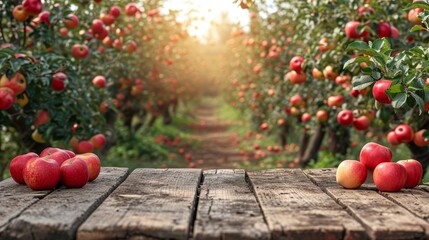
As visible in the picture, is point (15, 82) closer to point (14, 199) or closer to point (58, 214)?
point (14, 199)

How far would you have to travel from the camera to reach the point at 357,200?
2.25m

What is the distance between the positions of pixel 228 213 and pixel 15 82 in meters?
2.84

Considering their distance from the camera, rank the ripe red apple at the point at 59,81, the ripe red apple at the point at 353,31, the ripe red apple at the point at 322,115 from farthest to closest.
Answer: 1. the ripe red apple at the point at 322,115
2. the ripe red apple at the point at 59,81
3. the ripe red apple at the point at 353,31

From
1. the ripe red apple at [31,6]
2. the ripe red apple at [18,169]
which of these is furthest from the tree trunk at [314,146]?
the ripe red apple at [18,169]

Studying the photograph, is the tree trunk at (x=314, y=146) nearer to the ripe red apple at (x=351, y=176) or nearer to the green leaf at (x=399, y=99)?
the green leaf at (x=399, y=99)

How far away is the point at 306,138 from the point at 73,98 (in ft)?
19.9

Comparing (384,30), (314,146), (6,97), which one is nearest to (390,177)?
(384,30)

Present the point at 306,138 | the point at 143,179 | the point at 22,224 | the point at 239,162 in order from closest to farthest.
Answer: the point at 22,224, the point at 143,179, the point at 306,138, the point at 239,162

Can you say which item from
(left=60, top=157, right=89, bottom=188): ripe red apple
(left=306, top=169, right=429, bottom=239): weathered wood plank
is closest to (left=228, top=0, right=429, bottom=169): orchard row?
(left=306, top=169, right=429, bottom=239): weathered wood plank

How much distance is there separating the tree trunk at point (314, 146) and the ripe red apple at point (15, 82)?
525 cm

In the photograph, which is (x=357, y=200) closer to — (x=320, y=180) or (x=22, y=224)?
(x=320, y=180)

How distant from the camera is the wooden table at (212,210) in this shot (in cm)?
176

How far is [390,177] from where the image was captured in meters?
2.51

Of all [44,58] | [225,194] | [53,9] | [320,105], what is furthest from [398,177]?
[320,105]
